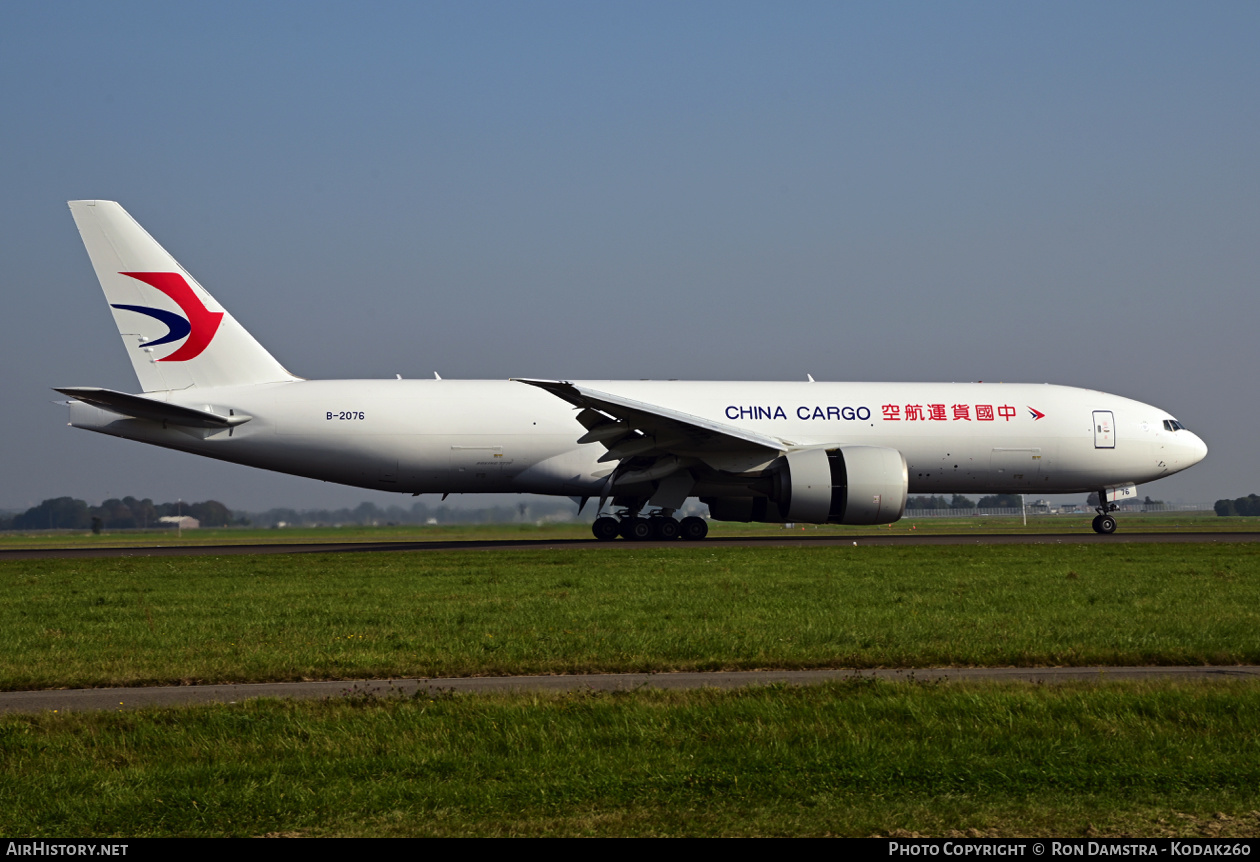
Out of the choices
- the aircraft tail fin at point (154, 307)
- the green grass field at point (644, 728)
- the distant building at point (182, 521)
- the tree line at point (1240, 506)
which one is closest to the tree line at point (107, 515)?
the distant building at point (182, 521)

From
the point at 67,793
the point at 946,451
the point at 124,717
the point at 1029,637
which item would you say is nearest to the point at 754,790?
the point at 67,793

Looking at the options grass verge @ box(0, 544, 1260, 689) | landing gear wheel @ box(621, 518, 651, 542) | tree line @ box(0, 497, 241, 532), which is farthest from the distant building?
grass verge @ box(0, 544, 1260, 689)

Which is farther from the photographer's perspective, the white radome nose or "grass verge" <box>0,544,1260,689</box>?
the white radome nose

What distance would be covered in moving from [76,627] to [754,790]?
30.7 ft

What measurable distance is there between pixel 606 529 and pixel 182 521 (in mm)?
43149

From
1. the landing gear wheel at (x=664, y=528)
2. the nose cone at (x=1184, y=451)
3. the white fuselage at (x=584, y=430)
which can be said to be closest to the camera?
the white fuselage at (x=584, y=430)

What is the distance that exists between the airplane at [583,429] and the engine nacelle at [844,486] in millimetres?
38

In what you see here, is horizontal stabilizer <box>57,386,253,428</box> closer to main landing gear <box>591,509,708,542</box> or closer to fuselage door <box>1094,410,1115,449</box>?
main landing gear <box>591,509,708,542</box>

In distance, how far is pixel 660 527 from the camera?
93.2 ft

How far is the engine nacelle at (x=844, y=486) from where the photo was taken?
25.8 metres

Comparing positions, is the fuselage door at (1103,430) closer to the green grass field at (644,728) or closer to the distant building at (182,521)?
the green grass field at (644,728)

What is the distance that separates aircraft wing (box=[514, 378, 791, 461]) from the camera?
2542 centimetres

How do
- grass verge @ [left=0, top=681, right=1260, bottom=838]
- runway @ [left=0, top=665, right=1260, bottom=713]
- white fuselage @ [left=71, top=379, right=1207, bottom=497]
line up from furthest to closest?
white fuselage @ [left=71, top=379, right=1207, bottom=497], runway @ [left=0, top=665, right=1260, bottom=713], grass verge @ [left=0, top=681, right=1260, bottom=838]

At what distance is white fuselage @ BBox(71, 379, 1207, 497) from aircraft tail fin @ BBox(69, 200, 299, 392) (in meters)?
0.65
